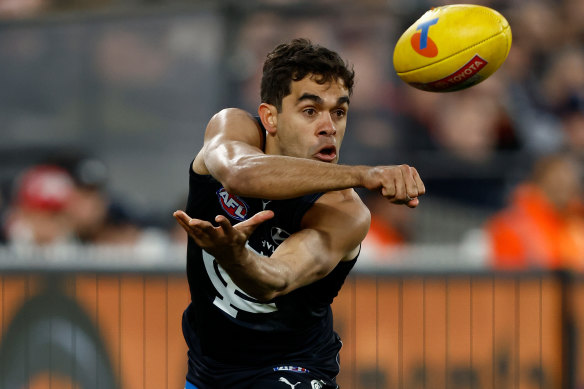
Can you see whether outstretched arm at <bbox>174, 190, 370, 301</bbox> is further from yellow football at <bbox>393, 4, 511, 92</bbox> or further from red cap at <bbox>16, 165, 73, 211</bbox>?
red cap at <bbox>16, 165, 73, 211</bbox>

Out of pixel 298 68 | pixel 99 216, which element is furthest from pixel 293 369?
pixel 99 216

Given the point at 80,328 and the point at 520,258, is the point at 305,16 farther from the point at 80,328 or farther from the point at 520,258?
the point at 80,328

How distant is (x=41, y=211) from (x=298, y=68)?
4763mm

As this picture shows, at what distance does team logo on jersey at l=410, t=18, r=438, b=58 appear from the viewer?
4.58 meters

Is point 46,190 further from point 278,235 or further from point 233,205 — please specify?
point 278,235

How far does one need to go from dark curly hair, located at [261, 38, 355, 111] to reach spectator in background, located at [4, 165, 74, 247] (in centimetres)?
432

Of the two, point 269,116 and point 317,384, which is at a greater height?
point 269,116

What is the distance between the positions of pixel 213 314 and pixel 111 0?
6.17 metres

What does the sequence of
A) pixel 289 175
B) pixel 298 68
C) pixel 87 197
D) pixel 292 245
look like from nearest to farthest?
pixel 289 175
pixel 292 245
pixel 298 68
pixel 87 197

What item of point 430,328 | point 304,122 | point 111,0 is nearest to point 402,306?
point 430,328

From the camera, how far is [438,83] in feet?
15.3

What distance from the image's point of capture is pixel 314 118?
4.47m

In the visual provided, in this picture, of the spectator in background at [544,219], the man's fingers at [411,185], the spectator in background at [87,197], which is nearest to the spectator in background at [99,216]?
the spectator in background at [87,197]

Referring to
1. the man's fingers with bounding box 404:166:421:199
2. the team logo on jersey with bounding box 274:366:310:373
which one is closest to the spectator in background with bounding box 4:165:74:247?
the team logo on jersey with bounding box 274:366:310:373
